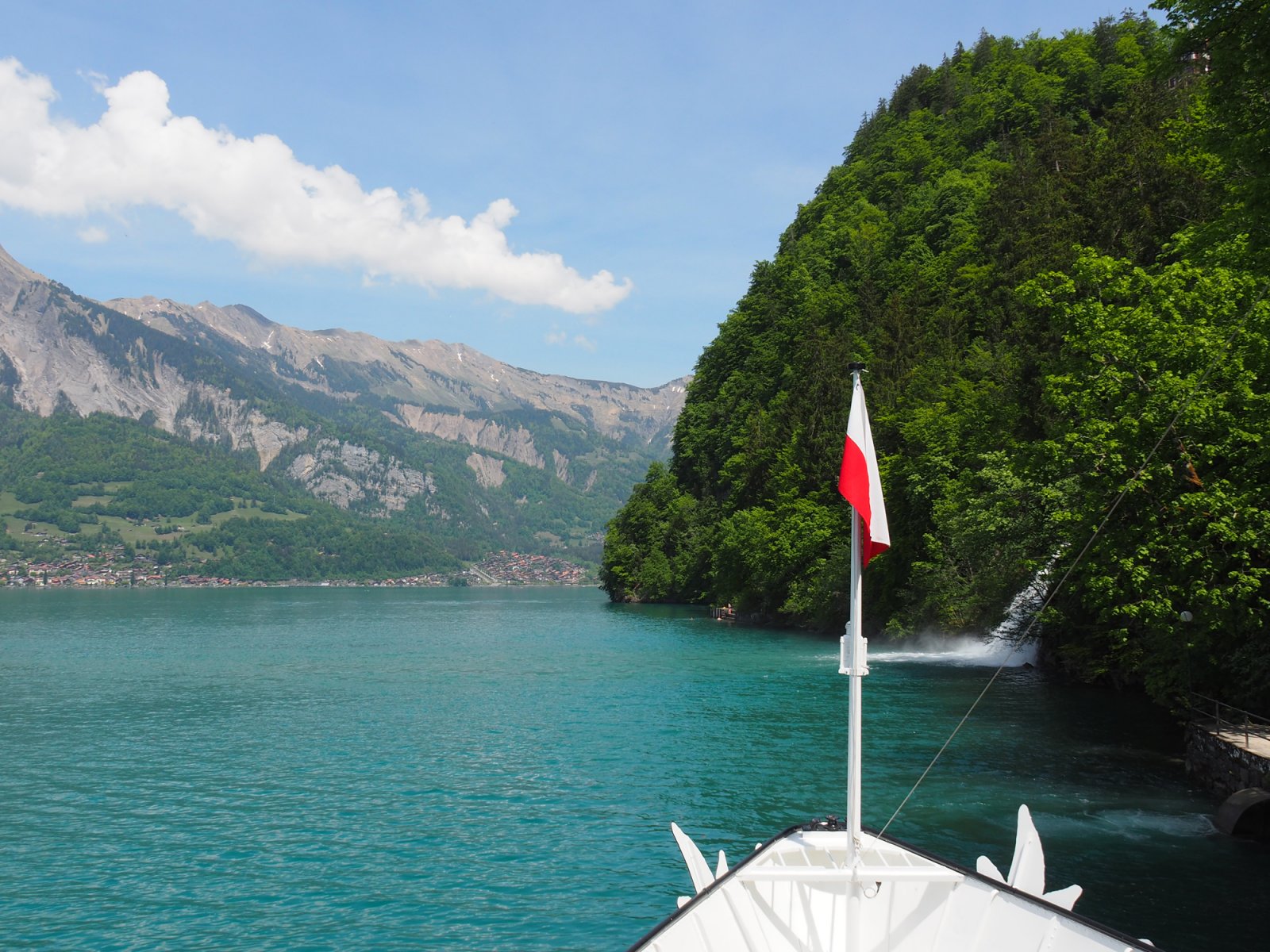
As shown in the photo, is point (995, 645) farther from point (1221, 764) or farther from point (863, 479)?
point (863, 479)

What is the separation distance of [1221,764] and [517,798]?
1672 cm

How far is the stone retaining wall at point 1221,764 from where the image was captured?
66.0ft

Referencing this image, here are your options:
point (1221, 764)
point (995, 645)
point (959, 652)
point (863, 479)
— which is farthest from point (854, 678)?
point (959, 652)

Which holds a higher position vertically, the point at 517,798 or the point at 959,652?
the point at 959,652

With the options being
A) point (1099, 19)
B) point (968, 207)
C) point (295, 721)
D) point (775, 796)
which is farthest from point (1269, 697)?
point (1099, 19)

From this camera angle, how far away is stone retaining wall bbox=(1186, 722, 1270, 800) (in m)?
20.1

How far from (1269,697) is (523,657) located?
46463 mm

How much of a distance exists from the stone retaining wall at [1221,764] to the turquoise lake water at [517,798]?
61 centimetres

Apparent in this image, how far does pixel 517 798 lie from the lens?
2528 centimetres

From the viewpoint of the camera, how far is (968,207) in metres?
92.7

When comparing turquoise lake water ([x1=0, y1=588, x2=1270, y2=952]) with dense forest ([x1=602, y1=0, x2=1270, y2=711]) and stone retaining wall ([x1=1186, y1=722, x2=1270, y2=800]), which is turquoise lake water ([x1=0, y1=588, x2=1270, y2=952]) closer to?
stone retaining wall ([x1=1186, y1=722, x2=1270, y2=800])

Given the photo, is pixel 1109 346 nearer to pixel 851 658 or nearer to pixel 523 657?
pixel 851 658

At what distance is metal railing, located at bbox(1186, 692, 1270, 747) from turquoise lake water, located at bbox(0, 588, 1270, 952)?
1.78 metres

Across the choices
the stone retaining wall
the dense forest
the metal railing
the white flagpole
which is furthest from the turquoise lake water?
the white flagpole
